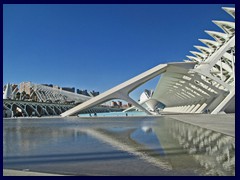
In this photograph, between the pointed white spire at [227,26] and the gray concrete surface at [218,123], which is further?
the pointed white spire at [227,26]

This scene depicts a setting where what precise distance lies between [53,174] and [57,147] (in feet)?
7.96

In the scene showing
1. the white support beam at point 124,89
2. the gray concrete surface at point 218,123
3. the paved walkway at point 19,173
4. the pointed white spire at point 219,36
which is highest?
the pointed white spire at point 219,36

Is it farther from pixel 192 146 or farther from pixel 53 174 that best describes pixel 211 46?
pixel 53 174

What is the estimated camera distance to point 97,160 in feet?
14.0

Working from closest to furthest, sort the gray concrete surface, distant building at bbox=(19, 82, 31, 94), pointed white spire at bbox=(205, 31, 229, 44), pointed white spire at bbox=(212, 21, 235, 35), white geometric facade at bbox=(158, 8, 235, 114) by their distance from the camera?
1. the gray concrete surface
2. white geometric facade at bbox=(158, 8, 235, 114)
3. pointed white spire at bbox=(212, 21, 235, 35)
4. pointed white spire at bbox=(205, 31, 229, 44)
5. distant building at bbox=(19, 82, 31, 94)

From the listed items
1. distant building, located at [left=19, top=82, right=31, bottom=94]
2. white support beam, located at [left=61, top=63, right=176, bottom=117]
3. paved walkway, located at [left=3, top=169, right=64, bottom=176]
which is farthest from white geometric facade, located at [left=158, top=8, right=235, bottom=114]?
distant building, located at [left=19, top=82, right=31, bottom=94]

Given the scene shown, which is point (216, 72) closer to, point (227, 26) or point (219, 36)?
point (219, 36)

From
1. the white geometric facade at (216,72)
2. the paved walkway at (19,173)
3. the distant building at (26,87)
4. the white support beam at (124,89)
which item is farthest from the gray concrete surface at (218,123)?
the distant building at (26,87)

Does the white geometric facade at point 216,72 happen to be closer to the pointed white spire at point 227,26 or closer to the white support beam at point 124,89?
the pointed white spire at point 227,26

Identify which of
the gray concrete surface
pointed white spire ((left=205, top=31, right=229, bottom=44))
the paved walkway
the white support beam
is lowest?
the gray concrete surface

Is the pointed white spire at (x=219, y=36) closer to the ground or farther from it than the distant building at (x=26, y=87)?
farther from it

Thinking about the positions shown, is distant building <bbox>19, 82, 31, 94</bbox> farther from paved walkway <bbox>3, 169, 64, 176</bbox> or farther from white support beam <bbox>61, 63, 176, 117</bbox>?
paved walkway <bbox>3, 169, 64, 176</bbox>
